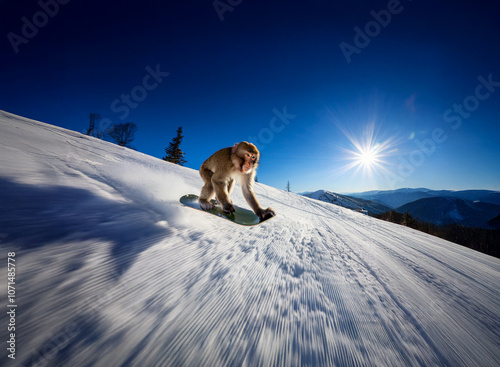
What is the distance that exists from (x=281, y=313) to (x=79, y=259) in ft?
3.97

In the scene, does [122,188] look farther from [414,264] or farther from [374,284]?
[414,264]

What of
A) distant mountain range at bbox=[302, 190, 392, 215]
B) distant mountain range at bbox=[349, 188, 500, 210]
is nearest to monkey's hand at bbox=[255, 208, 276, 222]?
distant mountain range at bbox=[302, 190, 392, 215]

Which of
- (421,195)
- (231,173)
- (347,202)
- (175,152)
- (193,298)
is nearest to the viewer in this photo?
(193,298)

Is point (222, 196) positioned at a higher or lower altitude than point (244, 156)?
lower

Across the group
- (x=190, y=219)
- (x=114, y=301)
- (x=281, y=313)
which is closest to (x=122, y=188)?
(x=190, y=219)

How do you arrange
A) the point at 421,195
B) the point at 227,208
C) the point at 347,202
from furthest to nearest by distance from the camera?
the point at 421,195, the point at 347,202, the point at 227,208

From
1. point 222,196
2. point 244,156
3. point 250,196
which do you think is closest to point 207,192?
point 222,196

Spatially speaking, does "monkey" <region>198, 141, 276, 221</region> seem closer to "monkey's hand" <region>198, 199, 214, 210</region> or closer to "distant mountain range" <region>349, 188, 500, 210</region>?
"monkey's hand" <region>198, 199, 214, 210</region>

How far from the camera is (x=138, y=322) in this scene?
0.76 metres

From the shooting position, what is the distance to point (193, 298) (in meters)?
0.98

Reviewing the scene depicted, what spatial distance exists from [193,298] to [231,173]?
232cm

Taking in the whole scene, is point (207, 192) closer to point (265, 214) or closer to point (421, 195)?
point (265, 214)

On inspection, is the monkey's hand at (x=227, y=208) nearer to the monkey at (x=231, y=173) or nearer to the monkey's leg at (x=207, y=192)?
the monkey at (x=231, y=173)

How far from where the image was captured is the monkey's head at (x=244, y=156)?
2.95m
